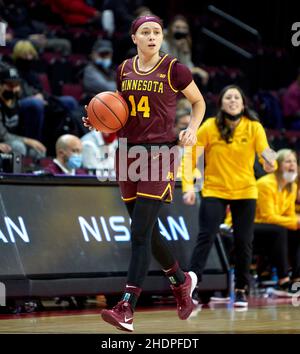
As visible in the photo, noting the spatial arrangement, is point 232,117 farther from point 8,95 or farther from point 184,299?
point 8,95

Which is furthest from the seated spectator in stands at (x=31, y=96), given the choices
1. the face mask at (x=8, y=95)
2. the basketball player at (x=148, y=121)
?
the basketball player at (x=148, y=121)

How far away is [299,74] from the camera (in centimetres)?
1418

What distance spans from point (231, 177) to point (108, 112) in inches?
98.3

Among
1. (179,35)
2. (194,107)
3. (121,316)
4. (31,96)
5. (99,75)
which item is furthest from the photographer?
(179,35)

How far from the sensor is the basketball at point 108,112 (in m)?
6.32

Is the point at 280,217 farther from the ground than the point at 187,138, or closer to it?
closer to it

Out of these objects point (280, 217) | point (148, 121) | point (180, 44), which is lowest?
point (280, 217)

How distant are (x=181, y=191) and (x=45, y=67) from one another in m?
4.00

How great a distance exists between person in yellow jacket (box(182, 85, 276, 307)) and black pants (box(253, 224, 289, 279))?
1313 millimetres

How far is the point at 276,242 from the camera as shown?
989cm

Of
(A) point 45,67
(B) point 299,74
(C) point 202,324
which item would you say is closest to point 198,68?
(B) point 299,74

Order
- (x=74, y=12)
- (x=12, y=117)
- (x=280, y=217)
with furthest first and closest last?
(x=74, y=12) < (x=12, y=117) < (x=280, y=217)

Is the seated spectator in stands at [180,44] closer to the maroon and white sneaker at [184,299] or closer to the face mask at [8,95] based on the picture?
the face mask at [8,95]
